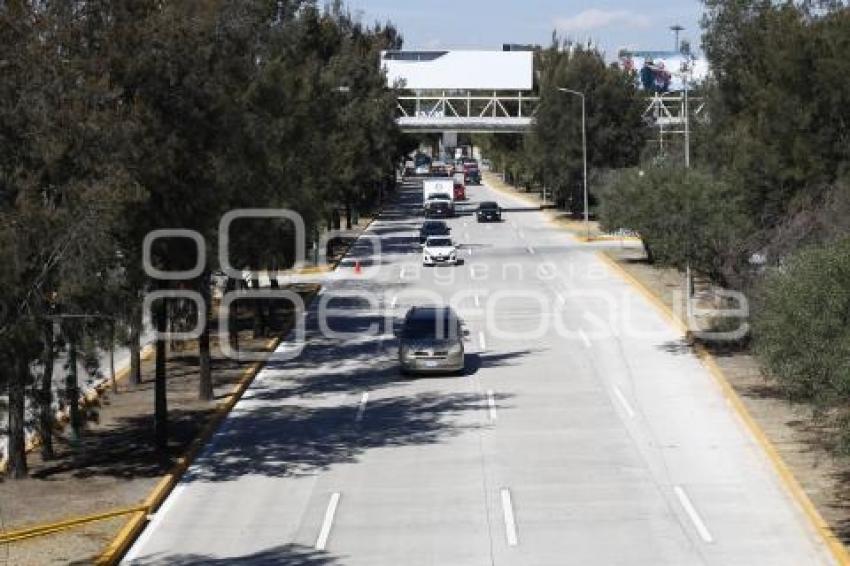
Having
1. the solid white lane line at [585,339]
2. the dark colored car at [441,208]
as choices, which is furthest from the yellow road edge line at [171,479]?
the dark colored car at [441,208]

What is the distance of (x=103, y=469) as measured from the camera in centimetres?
2434

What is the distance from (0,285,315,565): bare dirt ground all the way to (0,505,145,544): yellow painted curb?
150mm

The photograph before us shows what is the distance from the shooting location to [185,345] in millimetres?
38312

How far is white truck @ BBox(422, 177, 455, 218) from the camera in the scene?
85.4 metres

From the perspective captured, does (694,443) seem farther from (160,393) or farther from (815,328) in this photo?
(160,393)

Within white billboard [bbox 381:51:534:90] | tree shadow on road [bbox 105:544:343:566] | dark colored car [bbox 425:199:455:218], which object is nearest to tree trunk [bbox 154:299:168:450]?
tree shadow on road [bbox 105:544:343:566]

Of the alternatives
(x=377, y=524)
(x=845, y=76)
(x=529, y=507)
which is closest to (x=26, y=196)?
(x=377, y=524)

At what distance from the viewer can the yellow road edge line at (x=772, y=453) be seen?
18797mm

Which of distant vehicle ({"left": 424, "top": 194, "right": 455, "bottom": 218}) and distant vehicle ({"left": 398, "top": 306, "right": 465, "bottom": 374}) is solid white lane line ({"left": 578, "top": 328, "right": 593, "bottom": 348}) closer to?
distant vehicle ({"left": 398, "top": 306, "right": 465, "bottom": 374})

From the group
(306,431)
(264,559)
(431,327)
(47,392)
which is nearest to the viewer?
(264,559)

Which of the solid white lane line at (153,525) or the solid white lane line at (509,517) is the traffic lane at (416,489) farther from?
the solid white lane line at (153,525)

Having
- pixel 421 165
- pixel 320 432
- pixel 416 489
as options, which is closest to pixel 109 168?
pixel 416 489

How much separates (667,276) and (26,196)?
117 ft

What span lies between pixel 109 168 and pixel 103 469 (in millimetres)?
6605
